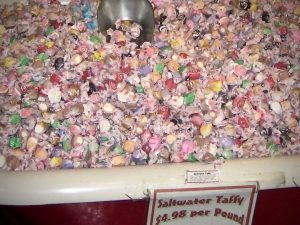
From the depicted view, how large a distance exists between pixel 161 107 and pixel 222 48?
0.33 meters

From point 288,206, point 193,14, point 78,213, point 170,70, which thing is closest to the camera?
point 78,213

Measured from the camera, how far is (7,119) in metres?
0.98

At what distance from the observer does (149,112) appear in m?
1.00

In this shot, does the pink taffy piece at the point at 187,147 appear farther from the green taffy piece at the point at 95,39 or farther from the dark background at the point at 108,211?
the green taffy piece at the point at 95,39

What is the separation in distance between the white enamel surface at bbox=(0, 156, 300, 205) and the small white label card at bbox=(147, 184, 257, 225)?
0.06 feet

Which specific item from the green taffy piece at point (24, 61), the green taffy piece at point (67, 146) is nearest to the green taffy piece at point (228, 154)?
the green taffy piece at point (67, 146)

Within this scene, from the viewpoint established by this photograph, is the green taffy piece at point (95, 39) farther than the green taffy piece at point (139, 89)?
Yes

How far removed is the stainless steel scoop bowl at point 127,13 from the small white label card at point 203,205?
21.6 inches

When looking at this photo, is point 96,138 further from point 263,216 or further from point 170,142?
point 263,216

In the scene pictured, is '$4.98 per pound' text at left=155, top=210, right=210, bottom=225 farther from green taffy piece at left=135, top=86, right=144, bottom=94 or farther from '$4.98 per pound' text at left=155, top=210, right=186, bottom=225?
green taffy piece at left=135, top=86, right=144, bottom=94

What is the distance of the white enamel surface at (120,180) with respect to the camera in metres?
0.78

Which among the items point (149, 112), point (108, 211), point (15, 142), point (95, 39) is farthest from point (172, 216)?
point (95, 39)

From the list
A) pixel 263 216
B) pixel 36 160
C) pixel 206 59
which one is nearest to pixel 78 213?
pixel 36 160

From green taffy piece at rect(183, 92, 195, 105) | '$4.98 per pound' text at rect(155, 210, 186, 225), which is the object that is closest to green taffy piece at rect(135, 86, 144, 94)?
green taffy piece at rect(183, 92, 195, 105)
